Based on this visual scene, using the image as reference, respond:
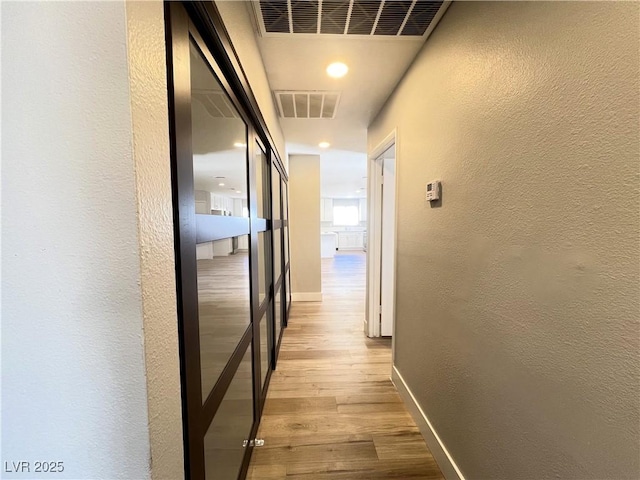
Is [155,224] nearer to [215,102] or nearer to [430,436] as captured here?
[215,102]

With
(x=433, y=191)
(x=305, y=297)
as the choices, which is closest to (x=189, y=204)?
(x=433, y=191)

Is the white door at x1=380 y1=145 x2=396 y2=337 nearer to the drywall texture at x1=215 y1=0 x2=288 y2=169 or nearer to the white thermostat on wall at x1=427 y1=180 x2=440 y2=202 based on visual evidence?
the white thermostat on wall at x1=427 y1=180 x2=440 y2=202

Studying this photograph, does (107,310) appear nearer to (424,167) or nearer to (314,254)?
(424,167)

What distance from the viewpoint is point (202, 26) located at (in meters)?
0.80

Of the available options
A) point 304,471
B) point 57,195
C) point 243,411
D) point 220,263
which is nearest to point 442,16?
point 220,263

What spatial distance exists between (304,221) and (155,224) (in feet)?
12.5

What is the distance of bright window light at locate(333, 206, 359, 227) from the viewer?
1276cm

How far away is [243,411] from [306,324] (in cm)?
218

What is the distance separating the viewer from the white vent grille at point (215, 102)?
0.85 m

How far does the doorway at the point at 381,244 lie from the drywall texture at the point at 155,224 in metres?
2.34

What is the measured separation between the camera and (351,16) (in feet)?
4.42

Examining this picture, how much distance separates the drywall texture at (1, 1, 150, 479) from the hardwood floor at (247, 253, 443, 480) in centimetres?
128

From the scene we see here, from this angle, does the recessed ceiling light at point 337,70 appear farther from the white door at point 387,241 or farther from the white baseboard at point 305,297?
the white baseboard at point 305,297

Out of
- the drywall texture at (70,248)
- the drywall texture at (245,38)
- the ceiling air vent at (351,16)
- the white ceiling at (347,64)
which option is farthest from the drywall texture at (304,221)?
the drywall texture at (70,248)
